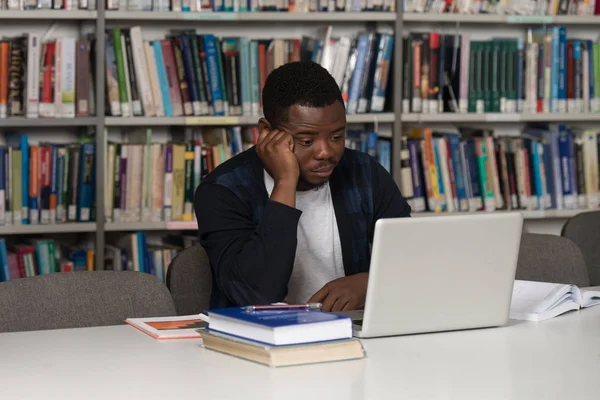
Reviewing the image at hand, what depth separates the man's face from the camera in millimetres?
2148

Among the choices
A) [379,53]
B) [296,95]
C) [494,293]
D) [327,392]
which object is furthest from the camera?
[379,53]

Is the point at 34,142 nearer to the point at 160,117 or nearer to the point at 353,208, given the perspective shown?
the point at 160,117

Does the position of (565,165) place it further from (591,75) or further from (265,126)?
(265,126)

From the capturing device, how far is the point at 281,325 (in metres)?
1.53

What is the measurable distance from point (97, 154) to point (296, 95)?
1.52m

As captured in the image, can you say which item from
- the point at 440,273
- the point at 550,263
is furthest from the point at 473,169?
the point at 440,273

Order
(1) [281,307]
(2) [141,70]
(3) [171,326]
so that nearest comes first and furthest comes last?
1. (1) [281,307]
2. (3) [171,326]
3. (2) [141,70]

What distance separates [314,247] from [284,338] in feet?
2.42

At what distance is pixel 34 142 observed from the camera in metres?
3.73

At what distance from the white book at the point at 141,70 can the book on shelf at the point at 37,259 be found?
1.84 ft

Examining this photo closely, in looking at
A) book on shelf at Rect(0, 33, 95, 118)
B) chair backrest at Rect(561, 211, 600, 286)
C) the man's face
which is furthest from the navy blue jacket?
book on shelf at Rect(0, 33, 95, 118)

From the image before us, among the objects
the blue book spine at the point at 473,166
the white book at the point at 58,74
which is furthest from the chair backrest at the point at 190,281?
the blue book spine at the point at 473,166

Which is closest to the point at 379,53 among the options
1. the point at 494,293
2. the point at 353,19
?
the point at 353,19

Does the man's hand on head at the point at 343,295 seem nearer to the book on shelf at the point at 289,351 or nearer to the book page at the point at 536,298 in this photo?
the book page at the point at 536,298
